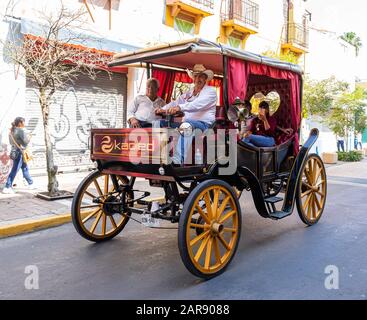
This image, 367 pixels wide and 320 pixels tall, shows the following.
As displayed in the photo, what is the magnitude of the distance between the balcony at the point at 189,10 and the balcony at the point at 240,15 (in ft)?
4.03

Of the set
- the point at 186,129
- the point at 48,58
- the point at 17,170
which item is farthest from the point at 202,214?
the point at 17,170

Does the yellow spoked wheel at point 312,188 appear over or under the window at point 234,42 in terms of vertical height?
under

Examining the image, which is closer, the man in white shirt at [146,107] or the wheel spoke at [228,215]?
the wheel spoke at [228,215]

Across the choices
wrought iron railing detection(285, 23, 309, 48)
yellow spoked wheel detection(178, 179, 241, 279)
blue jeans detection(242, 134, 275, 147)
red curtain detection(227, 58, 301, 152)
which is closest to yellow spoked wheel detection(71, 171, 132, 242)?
yellow spoked wheel detection(178, 179, 241, 279)

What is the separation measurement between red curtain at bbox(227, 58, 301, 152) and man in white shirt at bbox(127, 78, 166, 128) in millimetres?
1330

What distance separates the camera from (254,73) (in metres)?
5.07

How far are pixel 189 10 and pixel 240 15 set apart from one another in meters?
3.31

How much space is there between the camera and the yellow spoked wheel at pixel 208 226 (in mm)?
3848

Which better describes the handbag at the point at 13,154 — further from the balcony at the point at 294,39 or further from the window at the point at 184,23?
the balcony at the point at 294,39

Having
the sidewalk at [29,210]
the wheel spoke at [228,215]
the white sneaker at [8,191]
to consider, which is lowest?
the sidewalk at [29,210]

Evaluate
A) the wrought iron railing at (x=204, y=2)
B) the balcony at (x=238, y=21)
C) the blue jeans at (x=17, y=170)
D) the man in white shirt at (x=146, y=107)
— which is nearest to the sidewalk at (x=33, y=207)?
the blue jeans at (x=17, y=170)

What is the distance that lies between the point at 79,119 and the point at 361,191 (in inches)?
306
